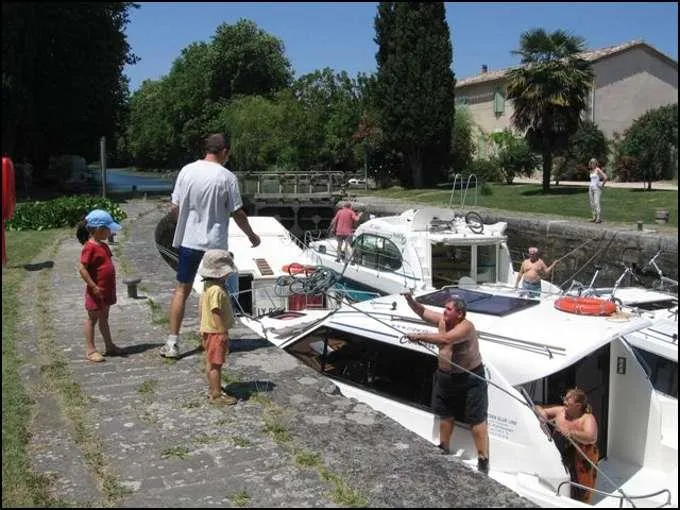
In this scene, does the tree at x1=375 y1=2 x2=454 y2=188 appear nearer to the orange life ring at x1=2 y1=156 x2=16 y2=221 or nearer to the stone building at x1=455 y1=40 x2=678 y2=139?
the stone building at x1=455 y1=40 x2=678 y2=139

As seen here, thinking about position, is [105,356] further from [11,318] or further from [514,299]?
[514,299]

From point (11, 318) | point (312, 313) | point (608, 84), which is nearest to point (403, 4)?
point (608, 84)

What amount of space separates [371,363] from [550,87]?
72.4ft

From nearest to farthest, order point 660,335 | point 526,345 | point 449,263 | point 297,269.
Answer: point 526,345, point 660,335, point 449,263, point 297,269

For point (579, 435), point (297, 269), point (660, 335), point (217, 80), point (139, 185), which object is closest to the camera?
point (579, 435)

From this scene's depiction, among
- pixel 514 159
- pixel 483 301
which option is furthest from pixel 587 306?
pixel 514 159

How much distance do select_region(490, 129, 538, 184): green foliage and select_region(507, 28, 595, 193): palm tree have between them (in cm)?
523

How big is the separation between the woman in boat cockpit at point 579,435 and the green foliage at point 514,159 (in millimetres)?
27965

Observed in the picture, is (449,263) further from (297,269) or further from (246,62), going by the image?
(246,62)

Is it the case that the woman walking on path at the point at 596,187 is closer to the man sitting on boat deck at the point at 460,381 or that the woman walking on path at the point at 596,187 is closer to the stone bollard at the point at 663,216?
the stone bollard at the point at 663,216

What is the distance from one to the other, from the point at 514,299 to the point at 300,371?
292 centimetres

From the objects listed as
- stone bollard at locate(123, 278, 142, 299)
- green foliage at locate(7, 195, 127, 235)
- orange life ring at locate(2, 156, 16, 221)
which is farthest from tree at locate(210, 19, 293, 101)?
orange life ring at locate(2, 156, 16, 221)

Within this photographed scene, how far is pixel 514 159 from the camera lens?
3284cm

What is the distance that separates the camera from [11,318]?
7.32 m
